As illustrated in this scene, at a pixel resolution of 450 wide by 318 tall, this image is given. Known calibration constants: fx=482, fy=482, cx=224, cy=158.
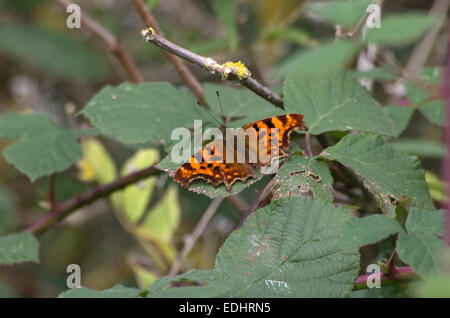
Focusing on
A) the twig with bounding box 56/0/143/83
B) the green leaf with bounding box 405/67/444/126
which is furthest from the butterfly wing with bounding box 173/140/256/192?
the twig with bounding box 56/0/143/83

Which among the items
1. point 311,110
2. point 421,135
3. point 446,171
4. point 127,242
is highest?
point 421,135

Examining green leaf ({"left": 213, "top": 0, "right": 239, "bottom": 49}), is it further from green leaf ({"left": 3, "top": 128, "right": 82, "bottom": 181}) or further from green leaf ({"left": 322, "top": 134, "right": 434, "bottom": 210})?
green leaf ({"left": 322, "top": 134, "right": 434, "bottom": 210})

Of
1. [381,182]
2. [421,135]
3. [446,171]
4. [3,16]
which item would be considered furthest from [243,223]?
[3,16]

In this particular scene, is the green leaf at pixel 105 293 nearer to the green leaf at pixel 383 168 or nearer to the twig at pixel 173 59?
the green leaf at pixel 383 168

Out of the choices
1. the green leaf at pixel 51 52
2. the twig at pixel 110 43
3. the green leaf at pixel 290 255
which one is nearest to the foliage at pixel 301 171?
the green leaf at pixel 290 255

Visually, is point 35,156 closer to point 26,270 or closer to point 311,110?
point 311,110

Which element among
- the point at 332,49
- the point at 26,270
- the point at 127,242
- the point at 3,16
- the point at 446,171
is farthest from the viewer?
the point at 3,16

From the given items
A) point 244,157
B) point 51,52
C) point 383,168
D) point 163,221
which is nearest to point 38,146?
point 244,157
